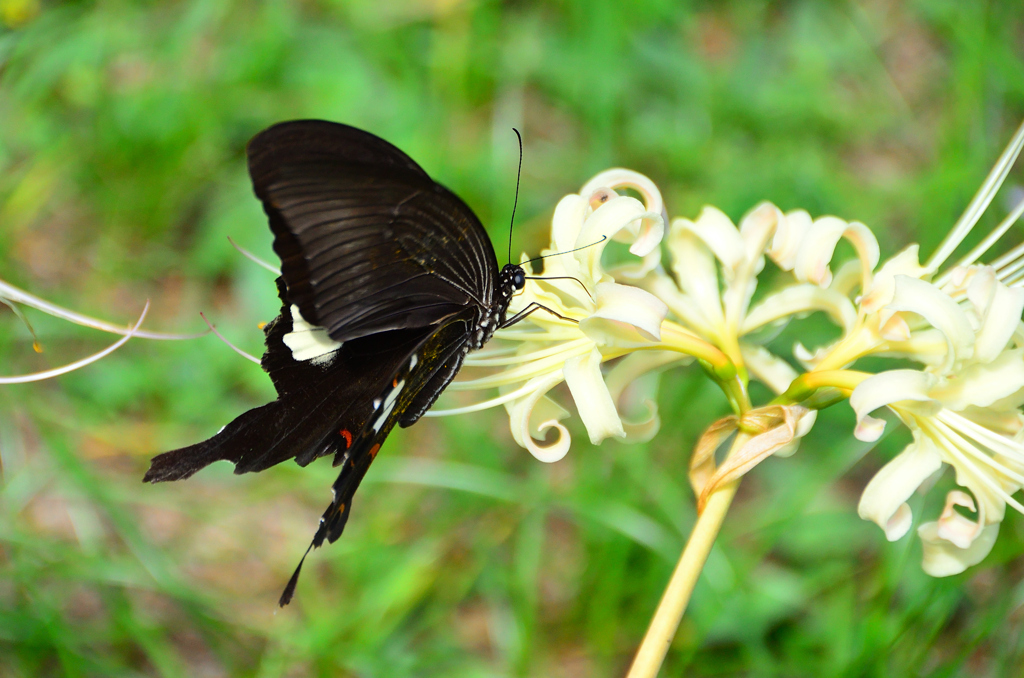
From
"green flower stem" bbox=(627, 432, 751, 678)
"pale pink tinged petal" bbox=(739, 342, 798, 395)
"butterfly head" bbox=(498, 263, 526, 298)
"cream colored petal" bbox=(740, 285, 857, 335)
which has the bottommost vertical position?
"green flower stem" bbox=(627, 432, 751, 678)

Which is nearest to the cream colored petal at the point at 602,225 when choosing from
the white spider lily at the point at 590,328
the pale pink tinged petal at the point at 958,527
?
the white spider lily at the point at 590,328

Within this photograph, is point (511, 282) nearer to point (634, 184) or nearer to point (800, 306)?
point (634, 184)

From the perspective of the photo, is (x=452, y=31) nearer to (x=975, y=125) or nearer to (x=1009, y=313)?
(x=975, y=125)

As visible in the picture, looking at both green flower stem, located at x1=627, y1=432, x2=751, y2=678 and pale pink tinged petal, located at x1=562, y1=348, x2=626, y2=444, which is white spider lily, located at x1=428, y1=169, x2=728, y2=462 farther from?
green flower stem, located at x1=627, y1=432, x2=751, y2=678

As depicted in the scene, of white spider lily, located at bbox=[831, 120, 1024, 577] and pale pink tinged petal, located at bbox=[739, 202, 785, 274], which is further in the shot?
pale pink tinged petal, located at bbox=[739, 202, 785, 274]

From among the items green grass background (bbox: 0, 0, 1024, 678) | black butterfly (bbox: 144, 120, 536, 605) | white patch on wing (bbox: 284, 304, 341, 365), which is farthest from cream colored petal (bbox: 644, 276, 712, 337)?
green grass background (bbox: 0, 0, 1024, 678)

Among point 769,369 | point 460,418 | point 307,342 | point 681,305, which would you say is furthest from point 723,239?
point 460,418
